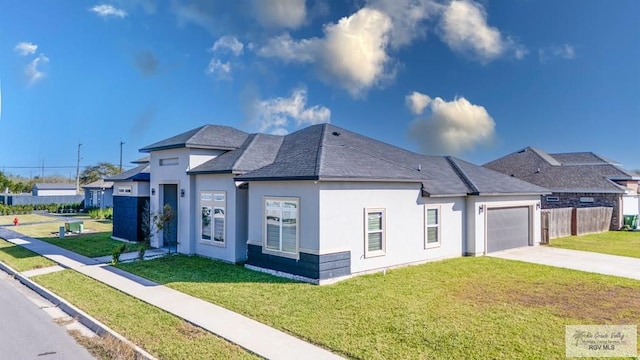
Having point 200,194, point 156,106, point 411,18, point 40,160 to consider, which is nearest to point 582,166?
point 411,18

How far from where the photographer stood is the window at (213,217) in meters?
14.5

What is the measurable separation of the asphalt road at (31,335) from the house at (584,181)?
102ft

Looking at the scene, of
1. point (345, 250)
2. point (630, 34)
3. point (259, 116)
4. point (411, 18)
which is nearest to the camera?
point (345, 250)

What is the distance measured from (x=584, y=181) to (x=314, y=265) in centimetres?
2641

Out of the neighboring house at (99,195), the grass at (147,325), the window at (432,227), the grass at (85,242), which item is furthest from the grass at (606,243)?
the neighboring house at (99,195)

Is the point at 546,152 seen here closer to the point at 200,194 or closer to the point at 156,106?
the point at 200,194

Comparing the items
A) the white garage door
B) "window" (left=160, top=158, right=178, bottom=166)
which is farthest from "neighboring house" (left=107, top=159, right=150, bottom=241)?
the white garage door

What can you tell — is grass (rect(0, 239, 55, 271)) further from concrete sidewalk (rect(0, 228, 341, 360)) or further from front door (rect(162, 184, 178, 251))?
front door (rect(162, 184, 178, 251))

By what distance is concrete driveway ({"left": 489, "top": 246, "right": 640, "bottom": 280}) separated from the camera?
13.0 metres

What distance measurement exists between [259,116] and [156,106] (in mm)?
12899

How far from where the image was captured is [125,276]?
478 inches

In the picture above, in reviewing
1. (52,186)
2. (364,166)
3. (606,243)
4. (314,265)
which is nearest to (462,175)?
(364,166)

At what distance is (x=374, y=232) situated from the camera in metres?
12.6

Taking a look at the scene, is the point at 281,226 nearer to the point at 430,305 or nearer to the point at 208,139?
the point at 430,305
